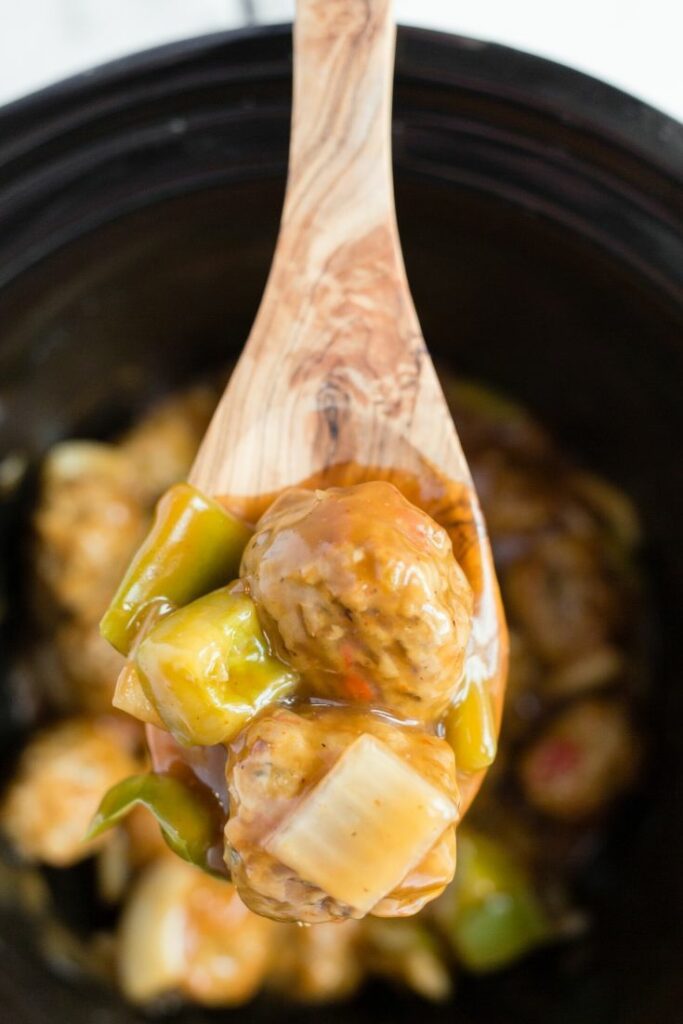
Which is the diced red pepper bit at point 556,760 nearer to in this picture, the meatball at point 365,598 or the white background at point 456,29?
the meatball at point 365,598

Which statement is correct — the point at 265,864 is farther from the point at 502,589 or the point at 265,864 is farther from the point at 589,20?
the point at 589,20

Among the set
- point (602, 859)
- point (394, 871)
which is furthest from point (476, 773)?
point (602, 859)

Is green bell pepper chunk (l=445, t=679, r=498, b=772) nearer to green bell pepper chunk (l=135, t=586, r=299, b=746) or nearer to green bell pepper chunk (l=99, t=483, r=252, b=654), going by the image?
green bell pepper chunk (l=135, t=586, r=299, b=746)

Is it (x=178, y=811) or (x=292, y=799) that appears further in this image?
(x=178, y=811)

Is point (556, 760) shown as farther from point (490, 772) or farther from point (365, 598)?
point (365, 598)

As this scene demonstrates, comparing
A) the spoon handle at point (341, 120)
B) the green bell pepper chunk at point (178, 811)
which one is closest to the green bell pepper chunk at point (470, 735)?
the green bell pepper chunk at point (178, 811)

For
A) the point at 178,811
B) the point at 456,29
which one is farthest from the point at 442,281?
the point at 178,811
